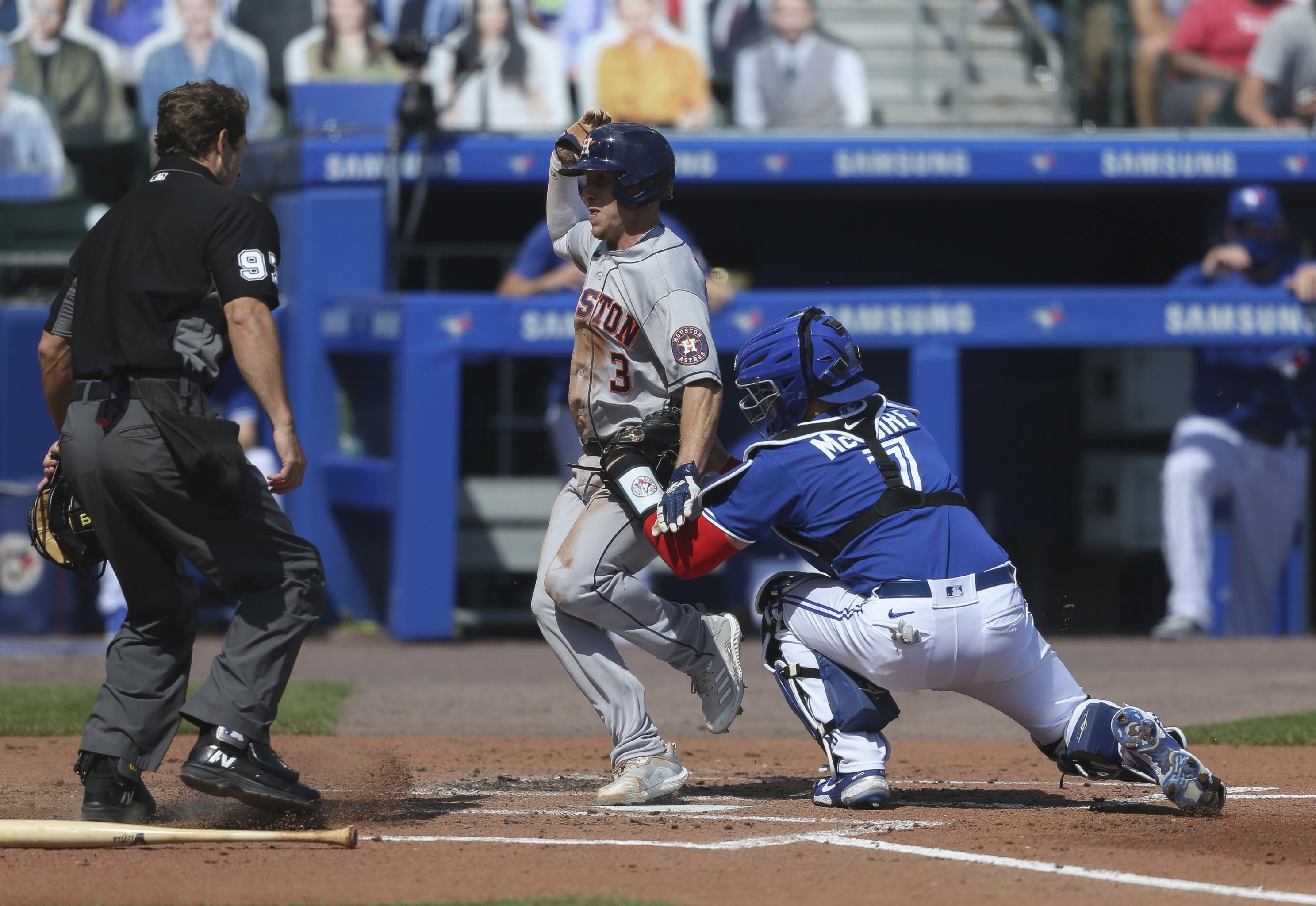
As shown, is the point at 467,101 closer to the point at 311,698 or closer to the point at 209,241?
the point at 311,698

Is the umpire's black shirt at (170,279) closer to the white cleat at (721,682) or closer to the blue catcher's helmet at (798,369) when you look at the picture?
the blue catcher's helmet at (798,369)

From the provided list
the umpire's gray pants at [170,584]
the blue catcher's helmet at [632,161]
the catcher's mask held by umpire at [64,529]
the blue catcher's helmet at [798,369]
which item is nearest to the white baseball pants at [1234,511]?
the blue catcher's helmet at [798,369]

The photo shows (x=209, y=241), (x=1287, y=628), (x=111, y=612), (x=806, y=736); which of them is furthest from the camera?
(x=1287, y=628)

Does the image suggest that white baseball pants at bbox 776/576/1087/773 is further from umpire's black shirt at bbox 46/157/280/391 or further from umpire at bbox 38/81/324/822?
umpire's black shirt at bbox 46/157/280/391

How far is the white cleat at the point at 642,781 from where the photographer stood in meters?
4.88

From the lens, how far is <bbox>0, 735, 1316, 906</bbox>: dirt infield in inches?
151

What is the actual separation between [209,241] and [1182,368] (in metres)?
7.84

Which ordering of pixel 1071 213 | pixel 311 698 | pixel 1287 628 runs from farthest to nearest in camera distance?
pixel 1071 213, pixel 1287 628, pixel 311 698

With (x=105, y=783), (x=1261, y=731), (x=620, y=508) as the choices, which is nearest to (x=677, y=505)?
(x=620, y=508)

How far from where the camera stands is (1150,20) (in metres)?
11.7

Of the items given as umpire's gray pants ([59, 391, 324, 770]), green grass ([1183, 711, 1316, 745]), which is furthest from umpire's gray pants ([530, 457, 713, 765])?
green grass ([1183, 711, 1316, 745])

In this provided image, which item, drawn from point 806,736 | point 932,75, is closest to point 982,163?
point 932,75

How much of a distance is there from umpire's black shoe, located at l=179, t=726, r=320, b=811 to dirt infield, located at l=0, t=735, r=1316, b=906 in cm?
16

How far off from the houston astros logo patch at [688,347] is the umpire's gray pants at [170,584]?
46.2 inches
